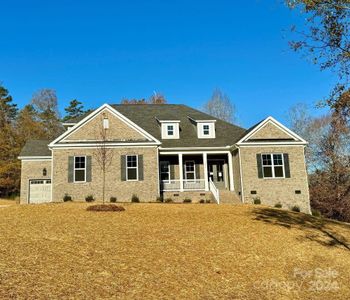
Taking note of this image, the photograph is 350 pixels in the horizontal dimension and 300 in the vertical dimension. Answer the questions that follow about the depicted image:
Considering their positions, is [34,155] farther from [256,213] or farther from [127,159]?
[256,213]

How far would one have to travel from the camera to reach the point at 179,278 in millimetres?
7750

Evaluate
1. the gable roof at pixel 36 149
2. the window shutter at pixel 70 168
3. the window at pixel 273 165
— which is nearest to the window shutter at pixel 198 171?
the window at pixel 273 165

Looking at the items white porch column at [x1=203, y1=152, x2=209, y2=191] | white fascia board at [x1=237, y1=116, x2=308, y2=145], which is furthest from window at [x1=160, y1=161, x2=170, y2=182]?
white fascia board at [x1=237, y1=116, x2=308, y2=145]

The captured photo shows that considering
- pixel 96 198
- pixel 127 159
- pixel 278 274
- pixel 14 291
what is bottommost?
pixel 278 274

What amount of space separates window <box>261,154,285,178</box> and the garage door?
15986 millimetres

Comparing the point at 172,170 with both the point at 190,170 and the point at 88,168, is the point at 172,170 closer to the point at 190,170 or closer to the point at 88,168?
the point at 190,170

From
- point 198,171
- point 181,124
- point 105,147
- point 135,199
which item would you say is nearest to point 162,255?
point 135,199

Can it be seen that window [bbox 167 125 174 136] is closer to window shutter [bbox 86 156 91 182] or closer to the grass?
window shutter [bbox 86 156 91 182]

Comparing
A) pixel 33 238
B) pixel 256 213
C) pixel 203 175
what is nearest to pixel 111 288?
pixel 33 238

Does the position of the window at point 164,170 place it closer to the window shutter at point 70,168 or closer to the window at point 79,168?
the window at point 79,168

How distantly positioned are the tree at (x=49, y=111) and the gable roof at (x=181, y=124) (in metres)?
20.9

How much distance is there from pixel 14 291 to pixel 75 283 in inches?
44.9

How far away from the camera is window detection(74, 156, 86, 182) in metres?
21.5

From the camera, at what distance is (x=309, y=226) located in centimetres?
1449
